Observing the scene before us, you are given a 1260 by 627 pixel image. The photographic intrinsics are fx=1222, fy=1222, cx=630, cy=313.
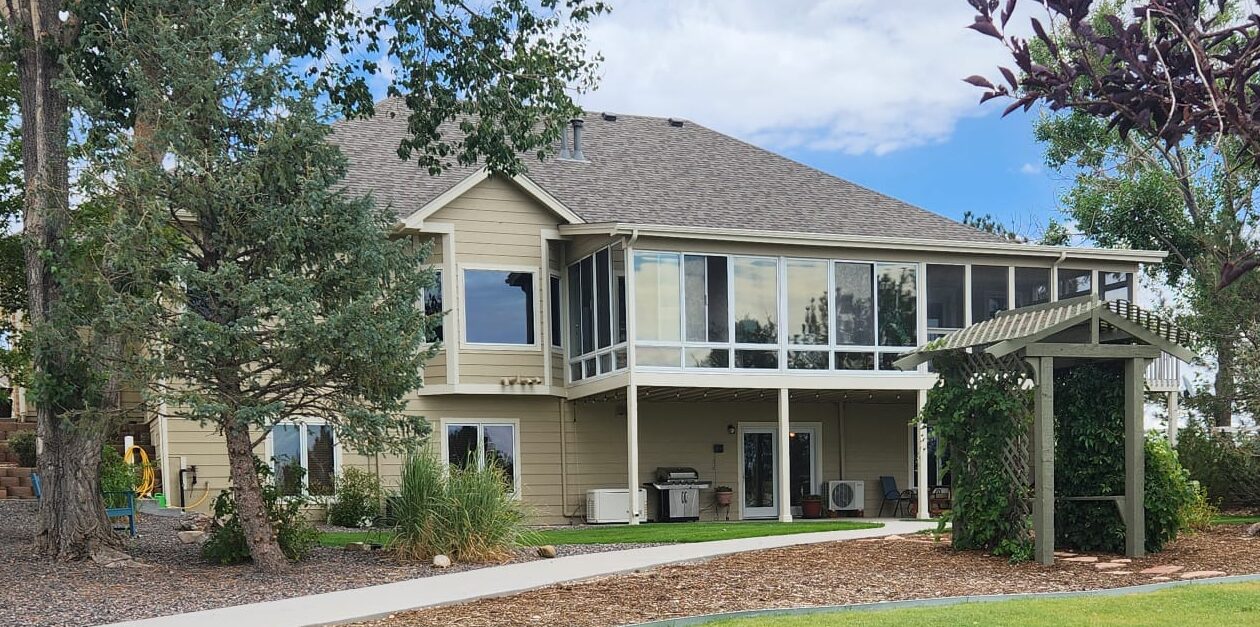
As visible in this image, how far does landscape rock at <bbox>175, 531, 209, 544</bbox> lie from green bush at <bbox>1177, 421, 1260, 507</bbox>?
13849mm

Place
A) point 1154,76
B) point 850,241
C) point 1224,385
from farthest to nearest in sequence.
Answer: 1. point 1224,385
2. point 850,241
3. point 1154,76

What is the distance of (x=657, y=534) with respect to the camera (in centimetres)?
1541

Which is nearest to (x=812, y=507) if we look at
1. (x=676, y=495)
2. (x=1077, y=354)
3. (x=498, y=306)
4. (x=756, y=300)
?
(x=676, y=495)

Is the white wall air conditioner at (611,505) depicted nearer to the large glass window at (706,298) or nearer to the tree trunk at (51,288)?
the large glass window at (706,298)

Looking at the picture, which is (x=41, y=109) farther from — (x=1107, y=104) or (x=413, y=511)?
(x=1107, y=104)

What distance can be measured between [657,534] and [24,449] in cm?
1196

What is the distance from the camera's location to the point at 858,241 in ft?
66.7

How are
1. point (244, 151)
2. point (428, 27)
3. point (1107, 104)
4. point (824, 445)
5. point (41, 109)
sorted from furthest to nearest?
point (824, 445)
point (428, 27)
point (41, 109)
point (244, 151)
point (1107, 104)

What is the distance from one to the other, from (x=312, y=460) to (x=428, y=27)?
312 inches

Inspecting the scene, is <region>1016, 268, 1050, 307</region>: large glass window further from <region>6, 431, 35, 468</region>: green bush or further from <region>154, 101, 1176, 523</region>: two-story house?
<region>6, 431, 35, 468</region>: green bush

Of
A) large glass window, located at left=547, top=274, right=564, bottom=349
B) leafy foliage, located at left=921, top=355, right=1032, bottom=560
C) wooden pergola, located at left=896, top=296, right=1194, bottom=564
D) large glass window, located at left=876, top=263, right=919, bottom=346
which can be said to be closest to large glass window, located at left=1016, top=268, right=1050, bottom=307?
large glass window, located at left=876, top=263, right=919, bottom=346

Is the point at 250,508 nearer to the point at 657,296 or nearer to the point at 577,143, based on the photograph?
the point at 657,296

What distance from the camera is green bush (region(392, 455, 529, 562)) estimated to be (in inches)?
483

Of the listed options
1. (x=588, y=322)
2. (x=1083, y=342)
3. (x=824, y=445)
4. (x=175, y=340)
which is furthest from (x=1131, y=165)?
(x=175, y=340)
